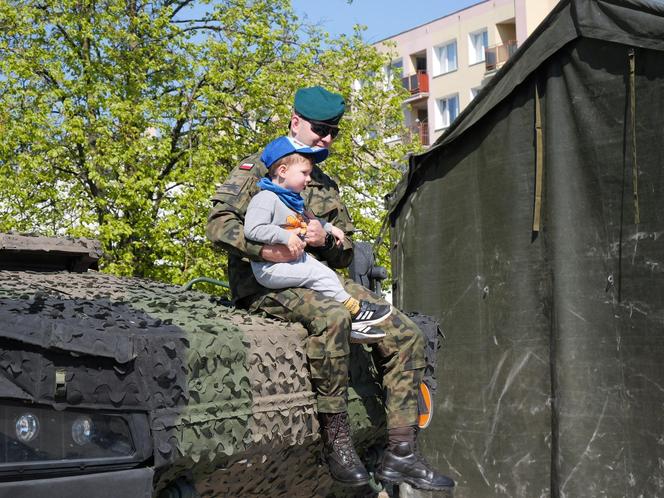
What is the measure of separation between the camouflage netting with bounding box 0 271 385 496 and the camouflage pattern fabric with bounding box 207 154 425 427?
0.07 m

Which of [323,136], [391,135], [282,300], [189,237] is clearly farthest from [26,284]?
[391,135]

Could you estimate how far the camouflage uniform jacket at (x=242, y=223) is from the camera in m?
3.37

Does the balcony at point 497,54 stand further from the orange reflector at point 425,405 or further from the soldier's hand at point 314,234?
the soldier's hand at point 314,234

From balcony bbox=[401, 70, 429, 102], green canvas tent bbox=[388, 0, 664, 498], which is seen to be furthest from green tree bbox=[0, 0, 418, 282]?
balcony bbox=[401, 70, 429, 102]

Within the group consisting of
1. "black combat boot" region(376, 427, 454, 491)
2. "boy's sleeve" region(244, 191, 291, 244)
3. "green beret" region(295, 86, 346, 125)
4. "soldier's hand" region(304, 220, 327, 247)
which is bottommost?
"black combat boot" region(376, 427, 454, 491)

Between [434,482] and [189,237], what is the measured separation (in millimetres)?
9024

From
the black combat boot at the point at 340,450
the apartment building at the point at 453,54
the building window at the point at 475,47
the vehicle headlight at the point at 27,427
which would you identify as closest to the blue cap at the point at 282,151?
the black combat boot at the point at 340,450

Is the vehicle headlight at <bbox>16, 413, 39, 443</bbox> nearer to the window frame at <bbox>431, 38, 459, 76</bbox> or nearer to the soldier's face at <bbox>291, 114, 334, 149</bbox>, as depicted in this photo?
the soldier's face at <bbox>291, 114, 334, 149</bbox>

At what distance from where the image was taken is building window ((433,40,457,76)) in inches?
1364

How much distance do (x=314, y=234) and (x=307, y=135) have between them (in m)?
0.69

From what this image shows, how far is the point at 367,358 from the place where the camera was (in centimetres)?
356

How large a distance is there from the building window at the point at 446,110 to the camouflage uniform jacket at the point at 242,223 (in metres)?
31.1

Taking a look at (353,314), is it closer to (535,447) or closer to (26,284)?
(26,284)

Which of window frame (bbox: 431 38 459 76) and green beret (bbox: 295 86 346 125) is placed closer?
green beret (bbox: 295 86 346 125)
